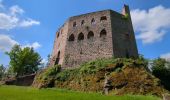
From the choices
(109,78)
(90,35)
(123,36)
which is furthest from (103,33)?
(109,78)

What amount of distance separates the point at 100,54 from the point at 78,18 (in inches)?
364

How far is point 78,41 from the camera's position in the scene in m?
43.1

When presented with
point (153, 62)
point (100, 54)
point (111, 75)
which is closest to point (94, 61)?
point (100, 54)

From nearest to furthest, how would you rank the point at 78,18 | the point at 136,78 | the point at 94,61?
the point at 136,78 → the point at 94,61 → the point at 78,18

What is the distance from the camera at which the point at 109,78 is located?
107ft

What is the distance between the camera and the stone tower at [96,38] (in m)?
40.4

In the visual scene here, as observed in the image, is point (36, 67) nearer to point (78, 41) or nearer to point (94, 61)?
point (78, 41)

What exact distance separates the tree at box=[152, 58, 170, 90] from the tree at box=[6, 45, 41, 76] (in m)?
27.0

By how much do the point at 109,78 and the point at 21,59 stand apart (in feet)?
91.5

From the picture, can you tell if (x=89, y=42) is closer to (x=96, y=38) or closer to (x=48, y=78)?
(x=96, y=38)

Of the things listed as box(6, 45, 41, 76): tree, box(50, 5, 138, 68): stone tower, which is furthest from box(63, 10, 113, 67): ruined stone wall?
box(6, 45, 41, 76): tree

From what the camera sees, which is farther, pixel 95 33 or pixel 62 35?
pixel 62 35

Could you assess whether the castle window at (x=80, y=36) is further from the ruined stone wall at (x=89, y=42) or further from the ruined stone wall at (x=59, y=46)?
the ruined stone wall at (x=59, y=46)

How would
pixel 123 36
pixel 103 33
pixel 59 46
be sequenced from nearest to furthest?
pixel 103 33 → pixel 123 36 → pixel 59 46
